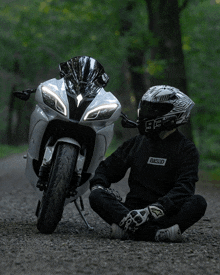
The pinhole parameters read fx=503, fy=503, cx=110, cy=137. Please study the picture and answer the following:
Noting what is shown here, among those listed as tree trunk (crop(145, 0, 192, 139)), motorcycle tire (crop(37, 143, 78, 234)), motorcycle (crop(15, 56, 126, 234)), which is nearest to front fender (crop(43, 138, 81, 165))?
motorcycle (crop(15, 56, 126, 234))

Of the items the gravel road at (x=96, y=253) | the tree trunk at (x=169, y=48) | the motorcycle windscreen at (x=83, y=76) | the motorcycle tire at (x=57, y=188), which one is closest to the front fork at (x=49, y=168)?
the motorcycle tire at (x=57, y=188)

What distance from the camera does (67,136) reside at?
435 centimetres

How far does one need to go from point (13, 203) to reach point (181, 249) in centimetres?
420

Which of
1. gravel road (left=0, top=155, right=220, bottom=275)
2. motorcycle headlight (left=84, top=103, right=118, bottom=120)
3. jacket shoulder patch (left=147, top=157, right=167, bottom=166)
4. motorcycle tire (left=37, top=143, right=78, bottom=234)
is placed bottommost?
gravel road (left=0, top=155, right=220, bottom=275)

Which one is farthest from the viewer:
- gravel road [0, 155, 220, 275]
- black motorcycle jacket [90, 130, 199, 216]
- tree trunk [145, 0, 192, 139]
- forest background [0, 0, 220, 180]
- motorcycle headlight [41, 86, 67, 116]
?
forest background [0, 0, 220, 180]

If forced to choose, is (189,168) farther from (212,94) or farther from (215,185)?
(212,94)

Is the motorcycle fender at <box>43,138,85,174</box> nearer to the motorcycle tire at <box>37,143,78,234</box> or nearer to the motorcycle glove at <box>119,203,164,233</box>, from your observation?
the motorcycle tire at <box>37,143,78,234</box>

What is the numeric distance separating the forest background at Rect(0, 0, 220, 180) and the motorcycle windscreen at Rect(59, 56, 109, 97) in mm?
8765

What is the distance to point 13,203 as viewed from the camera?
7.44 metres

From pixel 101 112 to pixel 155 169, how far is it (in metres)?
0.68

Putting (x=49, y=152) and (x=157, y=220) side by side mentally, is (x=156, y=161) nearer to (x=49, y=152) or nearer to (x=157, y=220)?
(x=157, y=220)

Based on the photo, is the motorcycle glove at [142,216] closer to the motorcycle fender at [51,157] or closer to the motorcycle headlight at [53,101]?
the motorcycle fender at [51,157]

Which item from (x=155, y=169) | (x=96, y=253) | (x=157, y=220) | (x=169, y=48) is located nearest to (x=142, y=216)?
(x=157, y=220)

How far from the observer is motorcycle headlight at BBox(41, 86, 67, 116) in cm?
433
